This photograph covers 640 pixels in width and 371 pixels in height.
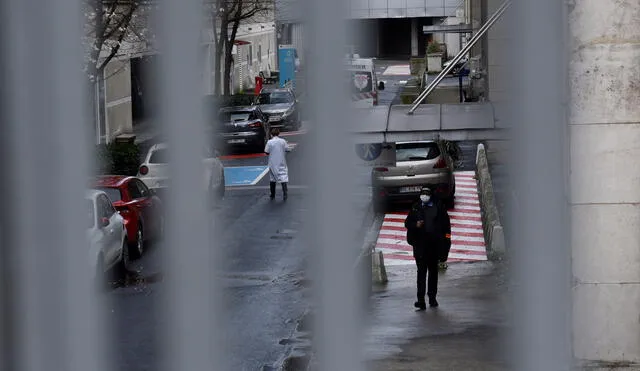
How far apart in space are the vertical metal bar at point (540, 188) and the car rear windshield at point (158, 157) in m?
0.30

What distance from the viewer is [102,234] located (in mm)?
1151

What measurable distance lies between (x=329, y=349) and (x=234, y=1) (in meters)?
0.30

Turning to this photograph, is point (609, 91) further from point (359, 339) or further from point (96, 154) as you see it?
point (96, 154)

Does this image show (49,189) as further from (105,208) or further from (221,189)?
(221,189)

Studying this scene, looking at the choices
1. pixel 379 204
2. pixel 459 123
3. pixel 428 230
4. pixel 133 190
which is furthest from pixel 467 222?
pixel 133 190

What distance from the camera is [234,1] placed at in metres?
1.07

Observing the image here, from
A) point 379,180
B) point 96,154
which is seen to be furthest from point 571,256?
point 96,154

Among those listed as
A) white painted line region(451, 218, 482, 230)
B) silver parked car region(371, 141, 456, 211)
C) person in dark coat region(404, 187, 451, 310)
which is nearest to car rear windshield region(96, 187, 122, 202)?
person in dark coat region(404, 187, 451, 310)

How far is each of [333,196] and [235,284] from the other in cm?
13

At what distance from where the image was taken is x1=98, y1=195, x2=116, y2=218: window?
1135mm

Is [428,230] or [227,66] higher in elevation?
[227,66]

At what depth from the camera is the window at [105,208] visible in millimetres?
1135

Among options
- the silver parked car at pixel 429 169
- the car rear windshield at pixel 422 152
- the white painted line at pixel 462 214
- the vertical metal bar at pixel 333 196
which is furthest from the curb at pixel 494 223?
the car rear windshield at pixel 422 152

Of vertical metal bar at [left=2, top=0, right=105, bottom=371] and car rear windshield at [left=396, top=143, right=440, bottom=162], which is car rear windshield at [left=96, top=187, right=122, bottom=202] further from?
car rear windshield at [left=396, top=143, right=440, bottom=162]
